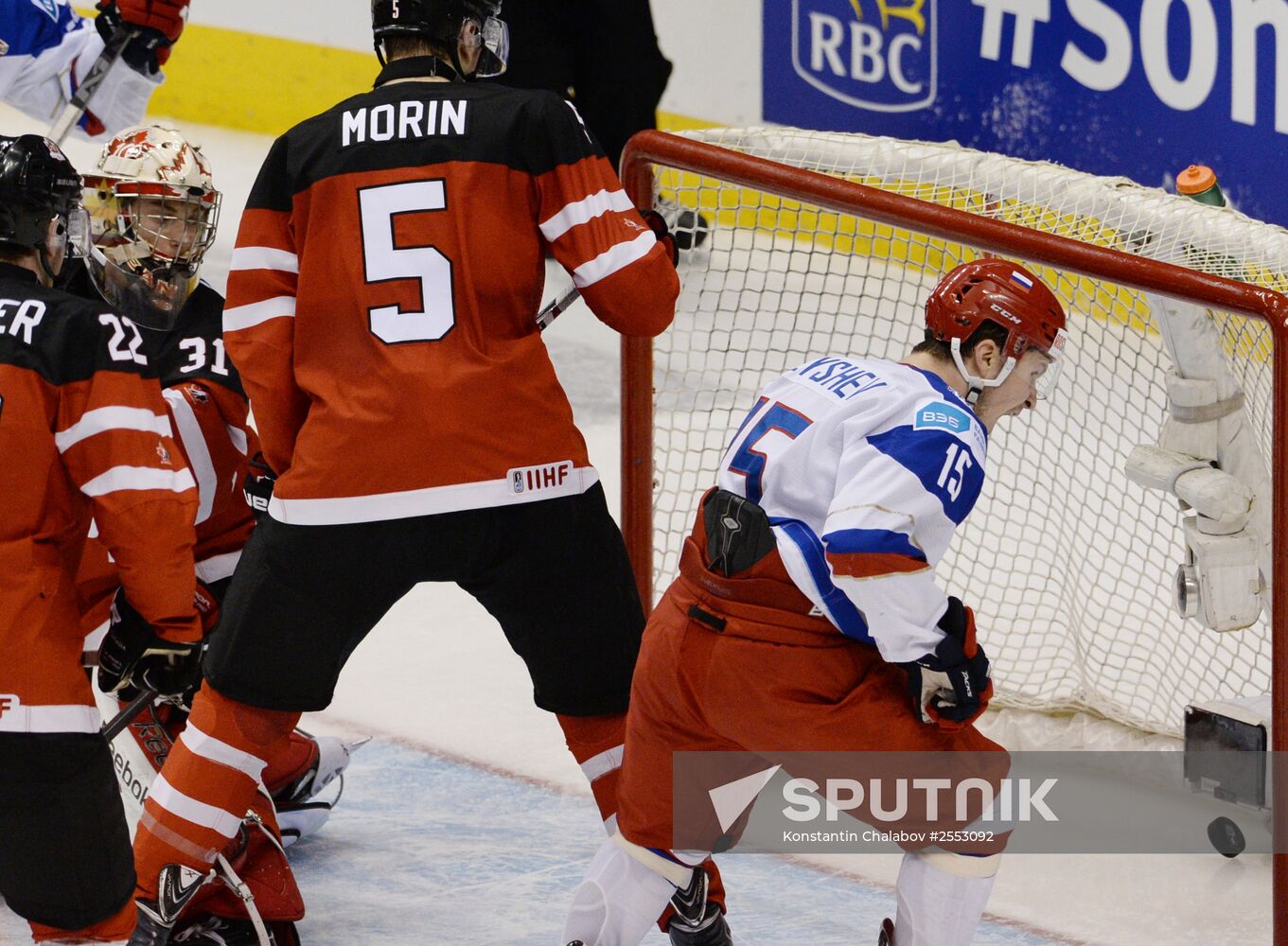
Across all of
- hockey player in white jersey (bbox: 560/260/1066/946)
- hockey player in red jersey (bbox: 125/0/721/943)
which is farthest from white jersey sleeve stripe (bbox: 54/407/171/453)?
hockey player in white jersey (bbox: 560/260/1066/946)

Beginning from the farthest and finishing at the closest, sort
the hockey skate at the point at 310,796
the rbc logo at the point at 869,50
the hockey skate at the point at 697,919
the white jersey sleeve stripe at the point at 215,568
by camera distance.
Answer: the rbc logo at the point at 869,50 < the hockey skate at the point at 310,796 < the white jersey sleeve stripe at the point at 215,568 < the hockey skate at the point at 697,919

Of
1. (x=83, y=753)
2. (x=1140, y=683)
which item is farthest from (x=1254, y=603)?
→ (x=83, y=753)

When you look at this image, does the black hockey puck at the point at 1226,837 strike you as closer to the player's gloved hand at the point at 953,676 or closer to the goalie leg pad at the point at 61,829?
the player's gloved hand at the point at 953,676

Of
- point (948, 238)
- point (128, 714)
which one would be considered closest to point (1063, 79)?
point (948, 238)

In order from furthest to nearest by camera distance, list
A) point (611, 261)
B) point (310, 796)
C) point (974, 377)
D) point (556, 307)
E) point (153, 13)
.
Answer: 1. point (153, 13)
2. point (310, 796)
3. point (556, 307)
4. point (611, 261)
5. point (974, 377)

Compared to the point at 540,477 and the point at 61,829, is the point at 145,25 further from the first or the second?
the point at 61,829

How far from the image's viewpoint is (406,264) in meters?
2.44

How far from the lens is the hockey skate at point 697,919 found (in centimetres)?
268

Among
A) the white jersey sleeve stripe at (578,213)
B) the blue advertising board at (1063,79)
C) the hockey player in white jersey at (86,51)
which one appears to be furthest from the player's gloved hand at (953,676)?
the blue advertising board at (1063,79)

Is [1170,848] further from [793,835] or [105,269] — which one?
[105,269]

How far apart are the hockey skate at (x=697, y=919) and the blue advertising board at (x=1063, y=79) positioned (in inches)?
126

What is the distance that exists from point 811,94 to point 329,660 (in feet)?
14.5

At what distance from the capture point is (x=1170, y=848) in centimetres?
319

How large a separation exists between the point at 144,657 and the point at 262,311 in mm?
485
